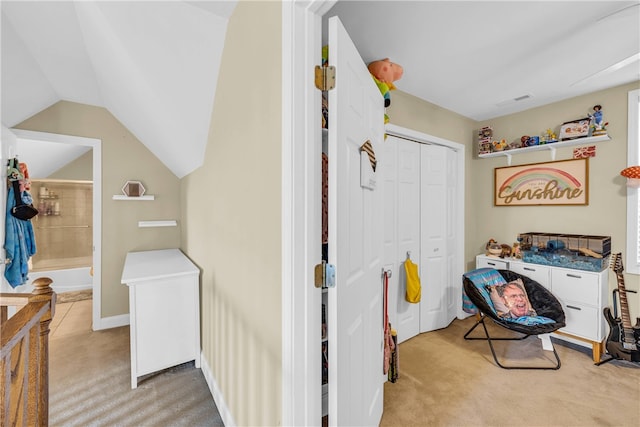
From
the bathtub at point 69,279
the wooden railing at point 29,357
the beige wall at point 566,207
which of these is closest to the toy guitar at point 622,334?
the beige wall at point 566,207

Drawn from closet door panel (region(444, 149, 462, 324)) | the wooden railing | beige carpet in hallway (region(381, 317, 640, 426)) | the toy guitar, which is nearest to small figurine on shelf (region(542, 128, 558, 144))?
closet door panel (region(444, 149, 462, 324))

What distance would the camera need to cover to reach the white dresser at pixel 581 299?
225cm

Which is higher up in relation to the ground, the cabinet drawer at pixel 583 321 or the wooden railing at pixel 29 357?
the wooden railing at pixel 29 357

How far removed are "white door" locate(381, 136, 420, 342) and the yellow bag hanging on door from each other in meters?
0.09

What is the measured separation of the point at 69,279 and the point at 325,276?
526 centimetres

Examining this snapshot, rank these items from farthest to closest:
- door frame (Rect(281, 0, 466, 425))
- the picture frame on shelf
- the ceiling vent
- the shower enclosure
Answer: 1. the shower enclosure
2. the picture frame on shelf
3. the ceiling vent
4. door frame (Rect(281, 0, 466, 425))

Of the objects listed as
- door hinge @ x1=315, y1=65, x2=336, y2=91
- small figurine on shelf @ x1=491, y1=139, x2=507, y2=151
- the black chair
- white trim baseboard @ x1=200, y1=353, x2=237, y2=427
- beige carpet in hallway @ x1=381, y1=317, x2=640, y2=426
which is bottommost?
beige carpet in hallway @ x1=381, y1=317, x2=640, y2=426

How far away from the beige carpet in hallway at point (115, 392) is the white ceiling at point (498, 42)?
8.80ft

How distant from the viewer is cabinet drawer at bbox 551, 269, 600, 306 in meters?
2.27

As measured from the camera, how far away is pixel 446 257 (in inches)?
116

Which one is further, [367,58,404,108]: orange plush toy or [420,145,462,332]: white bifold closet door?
[420,145,462,332]: white bifold closet door

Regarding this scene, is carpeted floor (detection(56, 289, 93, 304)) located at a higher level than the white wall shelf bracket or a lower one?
lower

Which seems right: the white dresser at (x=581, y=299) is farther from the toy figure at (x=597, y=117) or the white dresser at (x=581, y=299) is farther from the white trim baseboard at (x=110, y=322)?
the white trim baseboard at (x=110, y=322)

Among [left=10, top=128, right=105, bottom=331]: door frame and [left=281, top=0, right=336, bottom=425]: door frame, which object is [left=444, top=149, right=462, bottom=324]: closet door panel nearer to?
[left=281, top=0, right=336, bottom=425]: door frame
